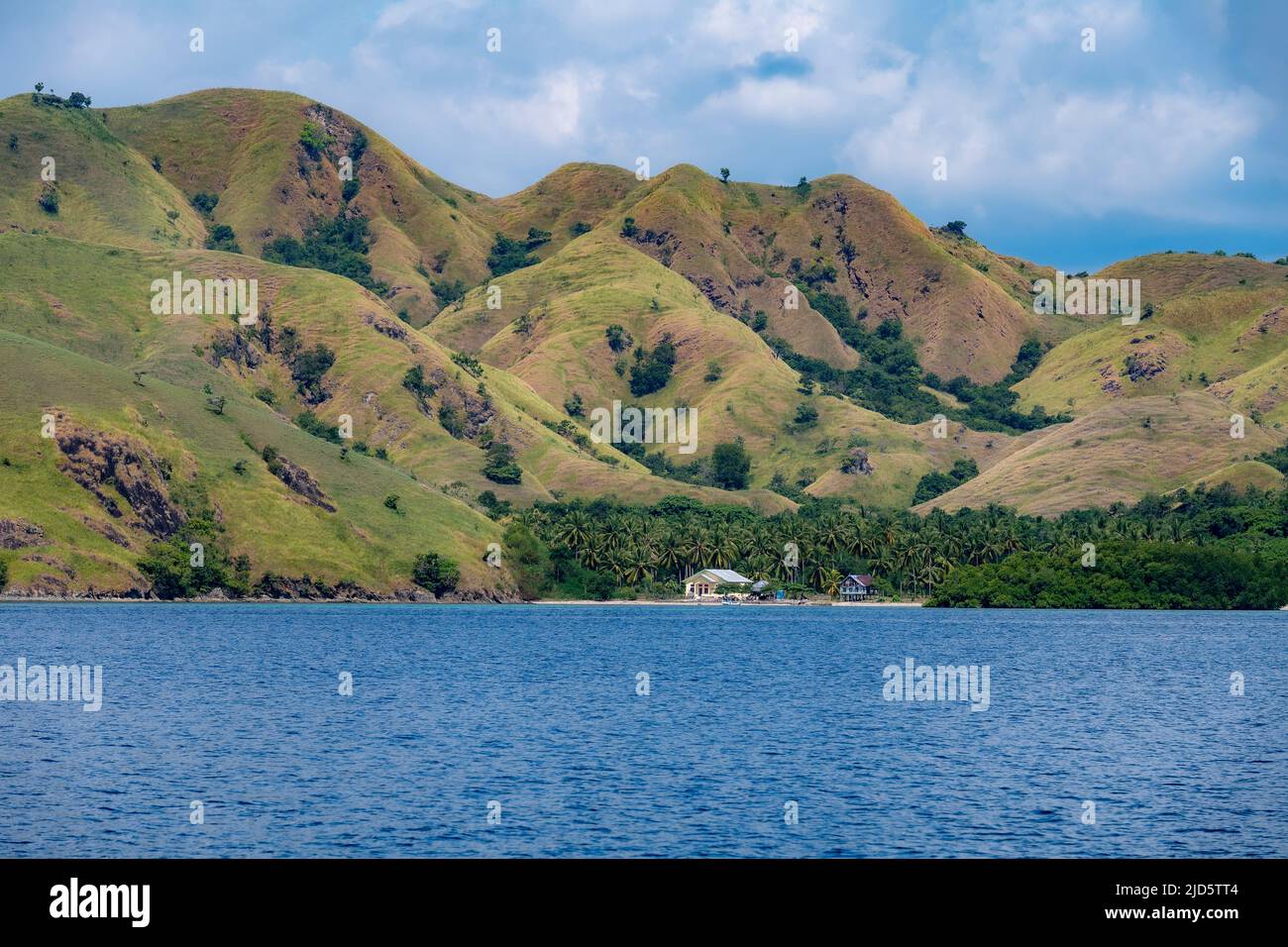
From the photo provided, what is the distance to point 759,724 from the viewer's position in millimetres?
95812

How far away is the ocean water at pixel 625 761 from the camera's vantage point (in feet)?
180

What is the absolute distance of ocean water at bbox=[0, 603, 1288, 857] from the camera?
54.9m

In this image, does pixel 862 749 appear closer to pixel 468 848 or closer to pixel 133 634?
pixel 468 848

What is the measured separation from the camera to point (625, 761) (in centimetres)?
7588
